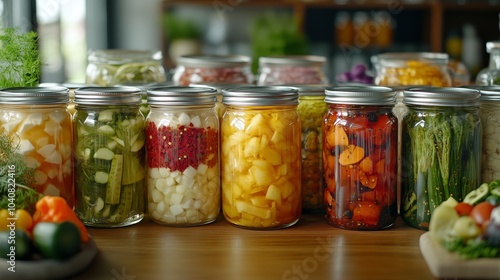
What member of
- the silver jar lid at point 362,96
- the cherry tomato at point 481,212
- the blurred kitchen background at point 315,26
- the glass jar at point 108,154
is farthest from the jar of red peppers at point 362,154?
the blurred kitchen background at point 315,26

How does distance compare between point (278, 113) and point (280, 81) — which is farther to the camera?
point (280, 81)

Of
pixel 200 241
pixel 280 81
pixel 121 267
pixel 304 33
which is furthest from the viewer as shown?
pixel 304 33

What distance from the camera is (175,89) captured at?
136cm

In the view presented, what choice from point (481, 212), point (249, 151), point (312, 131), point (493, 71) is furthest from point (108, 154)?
point (493, 71)

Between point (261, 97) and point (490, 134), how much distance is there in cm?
47

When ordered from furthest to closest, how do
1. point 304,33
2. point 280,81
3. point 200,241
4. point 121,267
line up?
point 304,33, point 280,81, point 200,241, point 121,267

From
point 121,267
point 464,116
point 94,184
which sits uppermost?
point 464,116

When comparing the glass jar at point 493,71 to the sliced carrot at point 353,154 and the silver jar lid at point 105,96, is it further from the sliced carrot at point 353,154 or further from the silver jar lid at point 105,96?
the silver jar lid at point 105,96

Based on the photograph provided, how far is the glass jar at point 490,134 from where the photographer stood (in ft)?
4.36

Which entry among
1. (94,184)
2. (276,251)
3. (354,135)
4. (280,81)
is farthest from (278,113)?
(280,81)

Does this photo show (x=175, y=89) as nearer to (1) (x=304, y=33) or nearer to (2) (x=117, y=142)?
(2) (x=117, y=142)

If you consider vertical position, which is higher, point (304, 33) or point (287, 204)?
point (304, 33)

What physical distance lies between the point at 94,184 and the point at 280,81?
755 mm

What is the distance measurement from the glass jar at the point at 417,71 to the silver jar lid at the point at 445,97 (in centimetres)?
45
